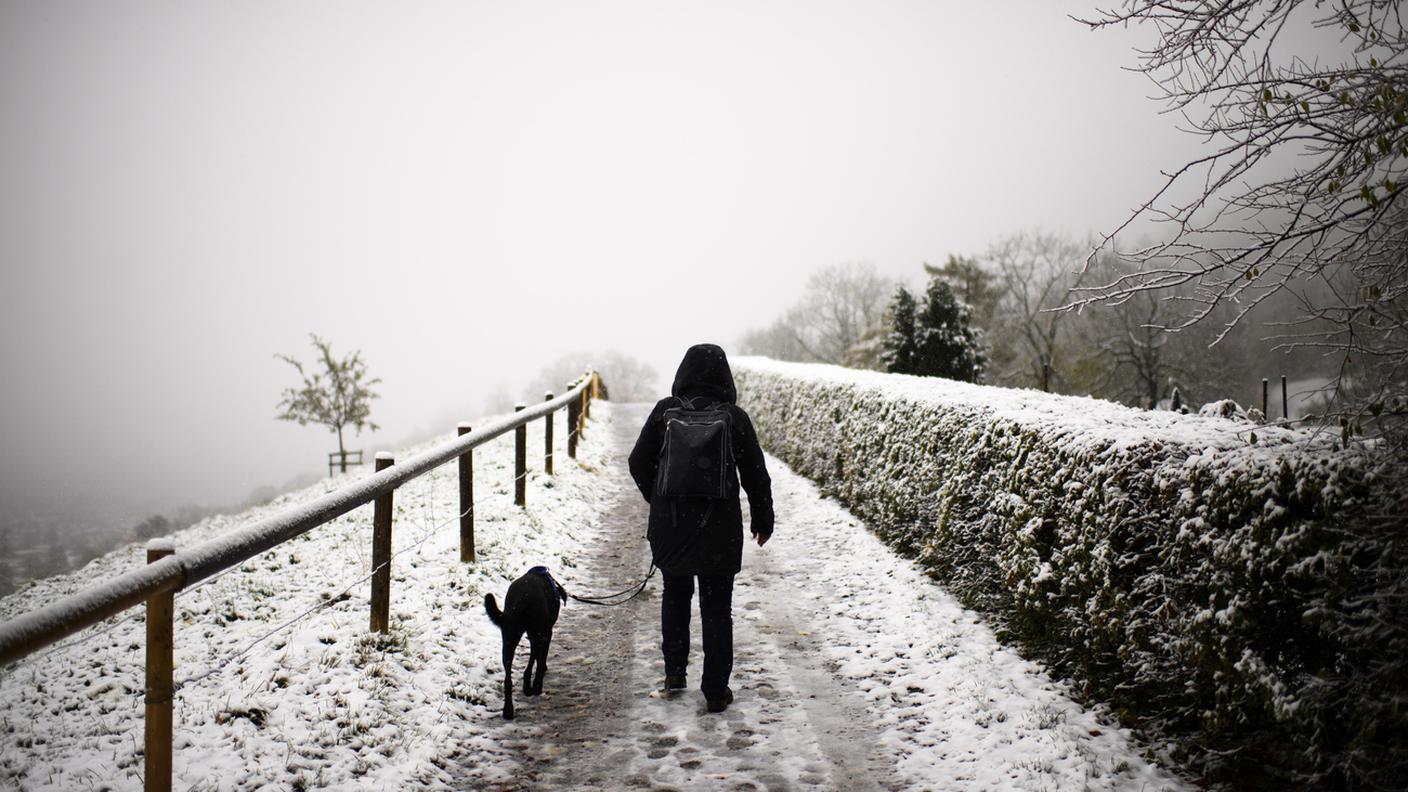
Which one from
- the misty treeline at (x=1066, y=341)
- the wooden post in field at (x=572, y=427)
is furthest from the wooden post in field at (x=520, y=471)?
the misty treeline at (x=1066, y=341)

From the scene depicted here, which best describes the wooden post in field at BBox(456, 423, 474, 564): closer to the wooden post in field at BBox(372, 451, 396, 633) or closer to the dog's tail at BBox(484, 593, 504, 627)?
the wooden post in field at BBox(372, 451, 396, 633)

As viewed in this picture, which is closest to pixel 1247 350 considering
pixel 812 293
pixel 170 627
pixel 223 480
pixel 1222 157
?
Answer: pixel 812 293

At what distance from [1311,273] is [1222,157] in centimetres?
69

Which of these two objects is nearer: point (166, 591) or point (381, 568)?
point (166, 591)

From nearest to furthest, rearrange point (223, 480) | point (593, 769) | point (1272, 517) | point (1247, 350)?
point (1272, 517)
point (593, 769)
point (1247, 350)
point (223, 480)

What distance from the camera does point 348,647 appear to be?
4.35 meters

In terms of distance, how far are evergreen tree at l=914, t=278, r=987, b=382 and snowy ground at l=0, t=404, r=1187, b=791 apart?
20.5 m

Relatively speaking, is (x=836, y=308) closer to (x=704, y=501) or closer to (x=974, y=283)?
(x=974, y=283)

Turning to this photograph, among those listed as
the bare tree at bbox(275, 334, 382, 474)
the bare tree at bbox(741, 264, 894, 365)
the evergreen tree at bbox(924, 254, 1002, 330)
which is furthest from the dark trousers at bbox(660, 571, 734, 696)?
the bare tree at bbox(741, 264, 894, 365)

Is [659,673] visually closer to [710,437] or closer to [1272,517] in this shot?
[710,437]

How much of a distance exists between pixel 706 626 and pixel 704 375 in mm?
1528

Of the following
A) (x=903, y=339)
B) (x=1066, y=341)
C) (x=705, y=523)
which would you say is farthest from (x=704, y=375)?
(x=1066, y=341)

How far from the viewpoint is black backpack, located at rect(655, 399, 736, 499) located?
4.21 meters

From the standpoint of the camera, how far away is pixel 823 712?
418cm
